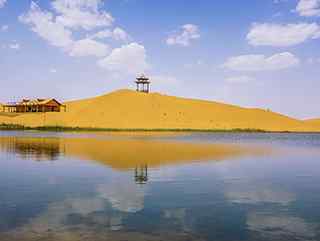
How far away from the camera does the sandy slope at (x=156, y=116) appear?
308ft

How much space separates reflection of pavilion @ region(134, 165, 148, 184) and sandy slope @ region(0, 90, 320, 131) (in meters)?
67.5

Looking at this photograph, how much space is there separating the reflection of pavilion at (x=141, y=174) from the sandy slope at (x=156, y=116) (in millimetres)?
67545

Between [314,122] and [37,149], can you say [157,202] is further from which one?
[314,122]

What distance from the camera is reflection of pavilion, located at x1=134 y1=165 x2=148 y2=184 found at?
1767 centimetres

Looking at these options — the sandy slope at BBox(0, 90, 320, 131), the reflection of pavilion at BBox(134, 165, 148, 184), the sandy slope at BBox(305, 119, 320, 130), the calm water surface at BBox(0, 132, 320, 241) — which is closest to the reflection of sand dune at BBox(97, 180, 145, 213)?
the calm water surface at BBox(0, 132, 320, 241)

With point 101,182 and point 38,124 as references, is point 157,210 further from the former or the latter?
point 38,124

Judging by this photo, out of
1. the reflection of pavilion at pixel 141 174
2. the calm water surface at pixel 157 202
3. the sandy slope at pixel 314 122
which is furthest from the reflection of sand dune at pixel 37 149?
the sandy slope at pixel 314 122

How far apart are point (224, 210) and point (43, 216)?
4.97 m

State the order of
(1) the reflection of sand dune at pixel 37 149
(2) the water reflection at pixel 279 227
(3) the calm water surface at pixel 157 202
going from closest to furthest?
(2) the water reflection at pixel 279 227 → (3) the calm water surface at pixel 157 202 → (1) the reflection of sand dune at pixel 37 149

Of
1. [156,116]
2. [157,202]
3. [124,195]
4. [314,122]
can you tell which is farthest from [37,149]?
[314,122]

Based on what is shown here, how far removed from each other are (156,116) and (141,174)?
262 ft

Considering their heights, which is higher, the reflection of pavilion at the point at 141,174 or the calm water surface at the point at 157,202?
the reflection of pavilion at the point at 141,174

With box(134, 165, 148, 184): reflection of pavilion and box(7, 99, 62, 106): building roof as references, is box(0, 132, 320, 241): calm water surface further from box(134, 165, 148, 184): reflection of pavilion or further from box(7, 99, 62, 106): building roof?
box(7, 99, 62, 106): building roof

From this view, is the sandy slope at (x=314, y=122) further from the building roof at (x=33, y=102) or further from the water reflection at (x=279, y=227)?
the water reflection at (x=279, y=227)
